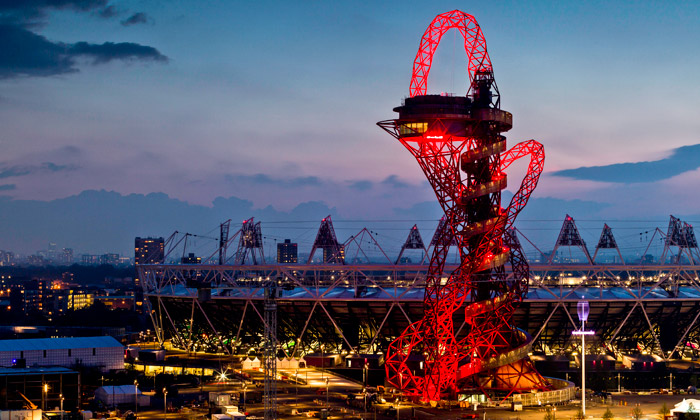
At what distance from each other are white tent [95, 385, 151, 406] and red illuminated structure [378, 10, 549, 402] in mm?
24067

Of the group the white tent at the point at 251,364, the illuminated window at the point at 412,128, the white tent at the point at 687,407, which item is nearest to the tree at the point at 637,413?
the white tent at the point at 687,407

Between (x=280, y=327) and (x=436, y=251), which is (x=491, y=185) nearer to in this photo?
(x=436, y=251)

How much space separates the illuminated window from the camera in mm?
87125

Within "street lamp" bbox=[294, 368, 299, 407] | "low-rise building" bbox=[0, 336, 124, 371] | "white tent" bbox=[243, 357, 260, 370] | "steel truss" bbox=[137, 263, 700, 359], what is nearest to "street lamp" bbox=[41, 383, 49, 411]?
"low-rise building" bbox=[0, 336, 124, 371]

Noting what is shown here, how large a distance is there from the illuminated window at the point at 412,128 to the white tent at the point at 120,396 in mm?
33537

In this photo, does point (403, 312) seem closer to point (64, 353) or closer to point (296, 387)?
point (296, 387)

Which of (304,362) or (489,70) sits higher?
(489,70)

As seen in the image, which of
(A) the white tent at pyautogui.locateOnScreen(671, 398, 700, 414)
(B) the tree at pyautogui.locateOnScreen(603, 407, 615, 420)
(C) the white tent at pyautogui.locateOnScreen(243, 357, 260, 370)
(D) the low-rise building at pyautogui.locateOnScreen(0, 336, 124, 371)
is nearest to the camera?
(B) the tree at pyautogui.locateOnScreen(603, 407, 615, 420)

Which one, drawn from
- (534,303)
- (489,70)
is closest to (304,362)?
(534,303)

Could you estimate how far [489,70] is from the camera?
9119 centimetres

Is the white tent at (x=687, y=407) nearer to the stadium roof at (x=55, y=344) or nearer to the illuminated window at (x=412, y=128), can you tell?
the illuminated window at (x=412, y=128)

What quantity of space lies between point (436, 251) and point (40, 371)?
38.1m

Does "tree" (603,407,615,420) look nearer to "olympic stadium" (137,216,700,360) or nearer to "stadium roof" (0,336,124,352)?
"olympic stadium" (137,216,700,360)

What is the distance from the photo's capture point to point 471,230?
286 ft
